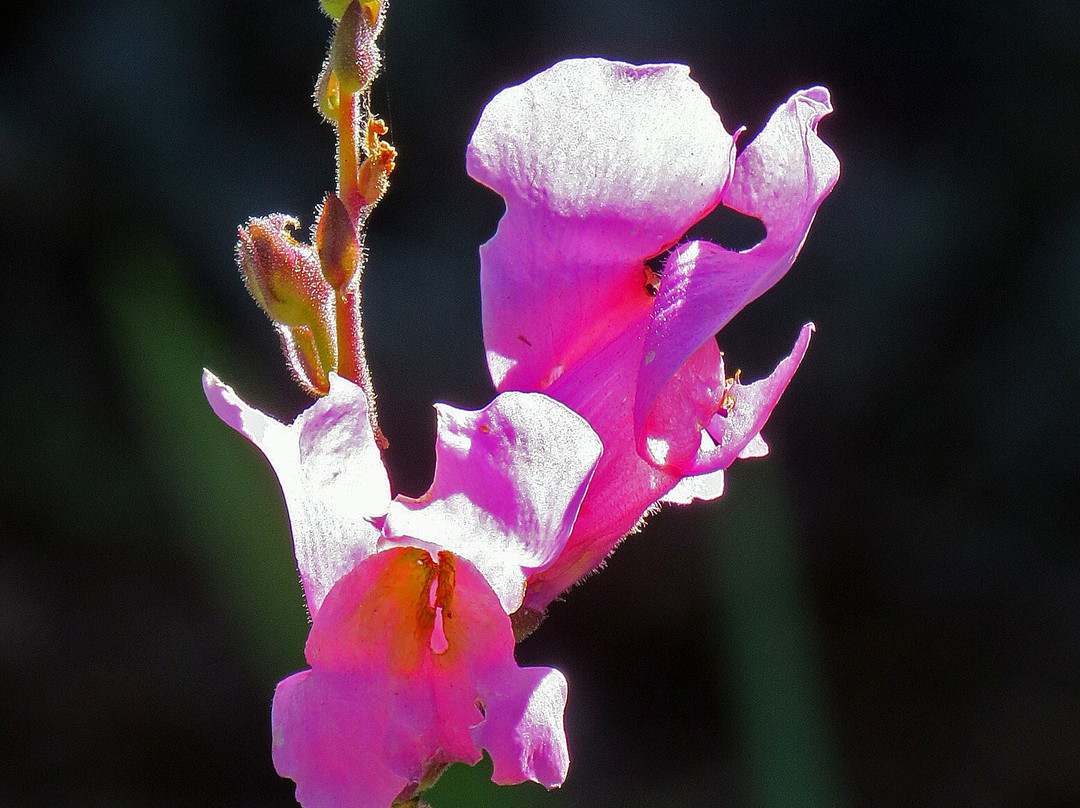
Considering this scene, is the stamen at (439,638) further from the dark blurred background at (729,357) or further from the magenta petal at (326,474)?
the dark blurred background at (729,357)

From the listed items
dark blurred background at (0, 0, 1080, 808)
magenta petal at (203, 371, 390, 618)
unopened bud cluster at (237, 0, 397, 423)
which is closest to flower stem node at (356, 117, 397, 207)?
unopened bud cluster at (237, 0, 397, 423)

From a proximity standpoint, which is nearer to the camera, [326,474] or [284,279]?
[326,474]

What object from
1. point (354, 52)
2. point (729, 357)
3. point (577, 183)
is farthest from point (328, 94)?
point (729, 357)

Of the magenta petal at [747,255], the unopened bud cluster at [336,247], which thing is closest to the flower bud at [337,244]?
the unopened bud cluster at [336,247]

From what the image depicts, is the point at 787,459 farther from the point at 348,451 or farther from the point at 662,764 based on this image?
the point at 348,451

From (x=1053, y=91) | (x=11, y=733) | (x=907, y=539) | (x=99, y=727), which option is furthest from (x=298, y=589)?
(x=1053, y=91)

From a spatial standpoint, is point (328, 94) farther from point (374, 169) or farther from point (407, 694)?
point (407, 694)
